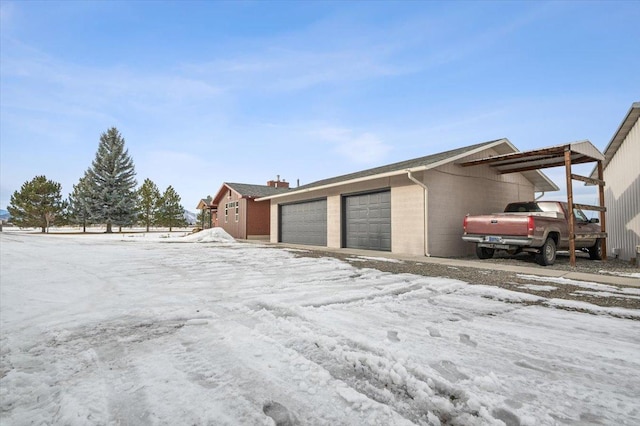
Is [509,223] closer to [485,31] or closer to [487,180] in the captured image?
[487,180]

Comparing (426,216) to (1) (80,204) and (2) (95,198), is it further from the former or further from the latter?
(1) (80,204)

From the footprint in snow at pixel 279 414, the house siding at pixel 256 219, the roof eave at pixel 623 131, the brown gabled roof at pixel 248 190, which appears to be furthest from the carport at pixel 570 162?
the brown gabled roof at pixel 248 190

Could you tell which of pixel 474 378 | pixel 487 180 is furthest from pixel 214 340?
pixel 487 180

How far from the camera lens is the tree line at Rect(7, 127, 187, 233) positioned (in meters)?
34.8

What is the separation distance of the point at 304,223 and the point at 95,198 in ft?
104

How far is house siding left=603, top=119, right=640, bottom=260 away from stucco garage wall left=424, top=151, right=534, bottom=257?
3.66 m

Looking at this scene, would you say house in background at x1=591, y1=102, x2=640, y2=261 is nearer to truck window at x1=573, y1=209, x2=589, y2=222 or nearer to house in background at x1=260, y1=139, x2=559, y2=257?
truck window at x1=573, y1=209, x2=589, y2=222

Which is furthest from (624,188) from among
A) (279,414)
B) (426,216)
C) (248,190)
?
(248,190)

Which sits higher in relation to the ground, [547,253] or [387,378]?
[547,253]

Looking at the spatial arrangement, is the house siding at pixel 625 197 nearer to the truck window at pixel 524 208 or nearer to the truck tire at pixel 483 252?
the truck window at pixel 524 208

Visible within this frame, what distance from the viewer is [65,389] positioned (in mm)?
1859

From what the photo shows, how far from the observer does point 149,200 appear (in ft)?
153

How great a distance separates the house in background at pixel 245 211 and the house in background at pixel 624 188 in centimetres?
1853

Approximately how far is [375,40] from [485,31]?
14.6 feet
